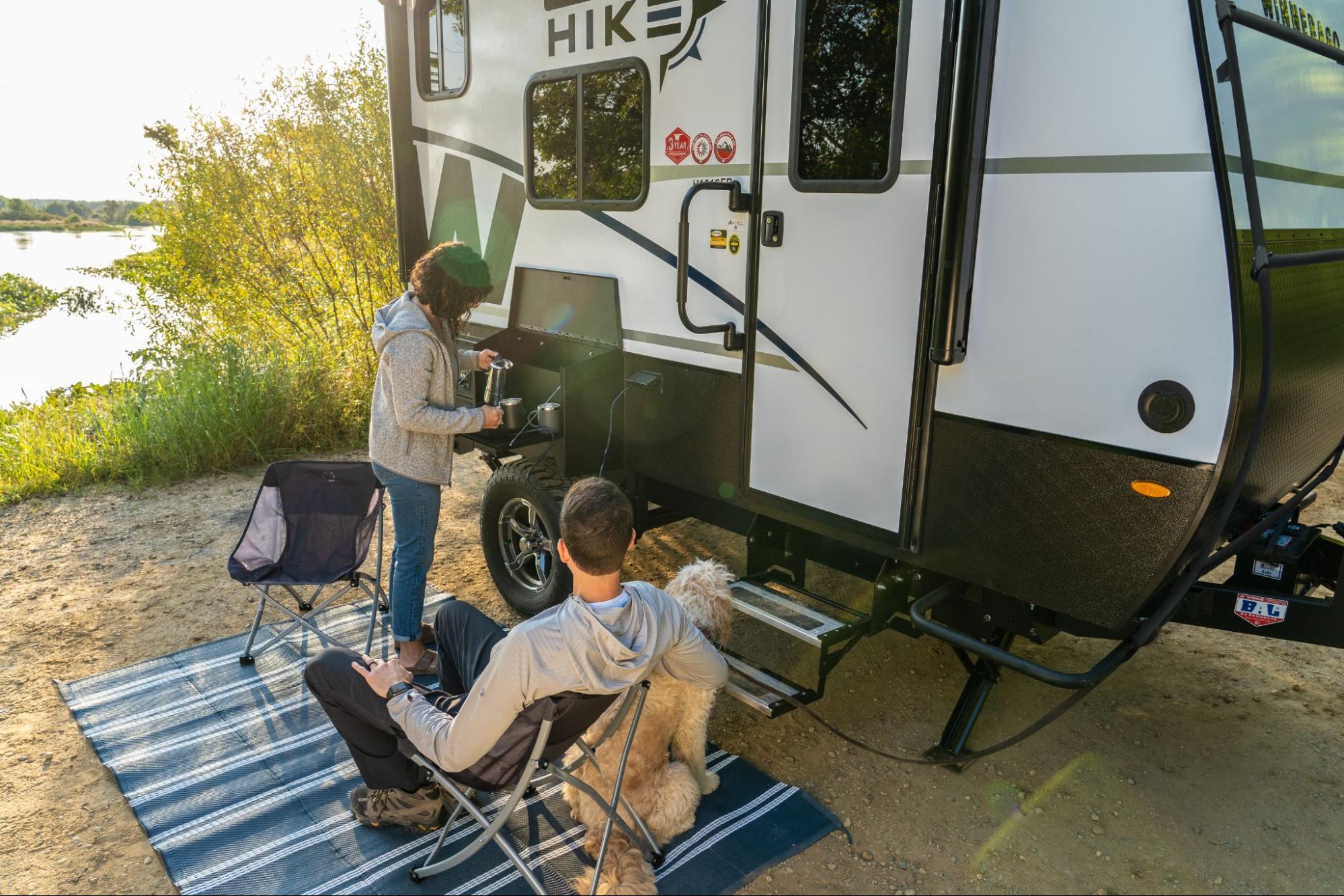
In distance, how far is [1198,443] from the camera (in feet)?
7.59

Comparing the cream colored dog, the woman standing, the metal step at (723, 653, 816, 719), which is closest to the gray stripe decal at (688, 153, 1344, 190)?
the woman standing

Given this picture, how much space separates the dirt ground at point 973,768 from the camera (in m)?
2.70

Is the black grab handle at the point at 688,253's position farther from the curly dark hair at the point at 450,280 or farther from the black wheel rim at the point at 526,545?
the black wheel rim at the point at 526,545

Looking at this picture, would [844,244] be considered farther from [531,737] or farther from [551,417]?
[531,737]

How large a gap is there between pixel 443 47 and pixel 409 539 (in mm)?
2853

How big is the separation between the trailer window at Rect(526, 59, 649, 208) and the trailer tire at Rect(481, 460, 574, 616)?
1262mm

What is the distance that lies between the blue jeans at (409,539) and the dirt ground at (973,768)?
958 millimetres

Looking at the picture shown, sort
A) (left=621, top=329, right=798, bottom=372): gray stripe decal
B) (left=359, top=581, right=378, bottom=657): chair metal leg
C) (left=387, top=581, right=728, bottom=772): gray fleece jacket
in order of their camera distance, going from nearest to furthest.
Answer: (left=387, top=581, right=728, bottom=772): gray fleece jacket → (left=621, top=329, right=798, bottom=372): gray stripe decal → (left=359, top=581, right=378, bottom=657): chair metal leg

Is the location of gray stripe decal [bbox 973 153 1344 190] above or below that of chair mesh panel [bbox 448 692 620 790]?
above

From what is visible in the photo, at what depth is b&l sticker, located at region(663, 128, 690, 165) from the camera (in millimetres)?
3514

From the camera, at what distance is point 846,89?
2.95 meters

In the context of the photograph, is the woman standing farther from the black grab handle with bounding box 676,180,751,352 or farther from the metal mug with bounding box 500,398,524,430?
the black grab handle with bounding box 676,180,751,352

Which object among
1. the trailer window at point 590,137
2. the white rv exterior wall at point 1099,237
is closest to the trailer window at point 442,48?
the trailer window at point 590,137

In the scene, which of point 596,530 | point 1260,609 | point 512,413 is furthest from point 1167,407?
point 512,413
